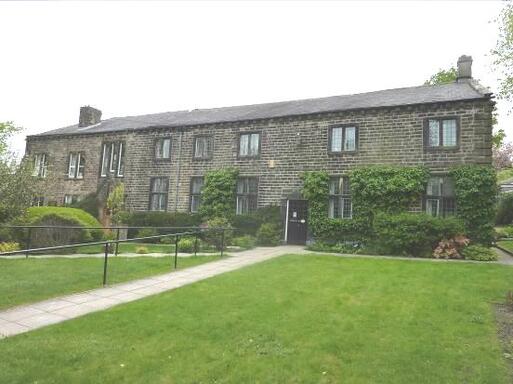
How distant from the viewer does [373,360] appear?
4.94 m

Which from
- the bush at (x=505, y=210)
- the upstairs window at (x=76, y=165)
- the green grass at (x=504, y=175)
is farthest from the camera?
the green grass at (x=504, y=175)

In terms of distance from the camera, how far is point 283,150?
20.5m

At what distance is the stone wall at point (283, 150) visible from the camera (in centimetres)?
1670

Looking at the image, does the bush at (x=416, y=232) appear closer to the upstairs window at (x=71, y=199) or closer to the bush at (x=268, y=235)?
the bush at (x=268, y=235)

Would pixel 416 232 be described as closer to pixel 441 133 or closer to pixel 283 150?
pixel 441 133

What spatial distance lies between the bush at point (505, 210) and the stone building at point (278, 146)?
14524 millimetres

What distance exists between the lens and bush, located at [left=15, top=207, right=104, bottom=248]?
15.4 meters

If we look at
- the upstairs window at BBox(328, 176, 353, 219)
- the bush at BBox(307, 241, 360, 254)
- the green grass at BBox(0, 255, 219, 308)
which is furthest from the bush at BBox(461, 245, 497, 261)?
the green grass at BBox(0, 255, 219, 308)

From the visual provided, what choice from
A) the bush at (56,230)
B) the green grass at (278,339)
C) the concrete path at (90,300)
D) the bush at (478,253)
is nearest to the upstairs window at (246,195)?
the bush at (56,230)

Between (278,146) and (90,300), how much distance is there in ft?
47.1

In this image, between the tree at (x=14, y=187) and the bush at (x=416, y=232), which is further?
the tree at (x=14, y=187)

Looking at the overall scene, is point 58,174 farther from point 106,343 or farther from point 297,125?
point 106,343

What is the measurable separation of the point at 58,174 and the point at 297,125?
17.8m

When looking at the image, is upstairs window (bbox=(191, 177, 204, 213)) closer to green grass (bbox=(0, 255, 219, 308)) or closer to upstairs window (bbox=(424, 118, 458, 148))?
green grass (bbox=(0, 255, 219, 308))
